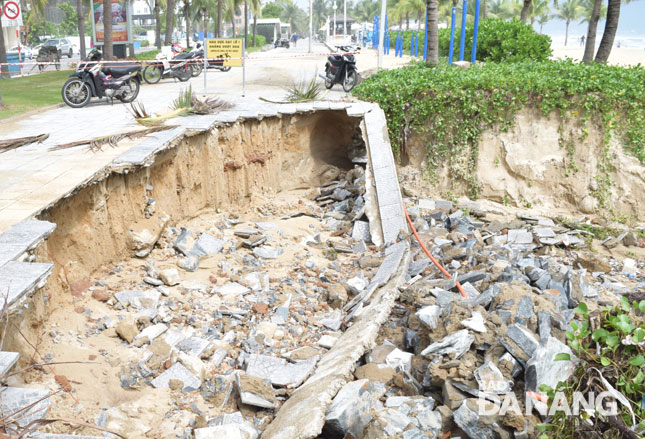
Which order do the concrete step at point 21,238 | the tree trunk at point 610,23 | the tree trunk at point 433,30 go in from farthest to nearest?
the tree trunk at point 433,30 < the tree trunk at point 610,23 < the concrete step at point 21,238

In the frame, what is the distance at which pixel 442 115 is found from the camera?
1001 cm

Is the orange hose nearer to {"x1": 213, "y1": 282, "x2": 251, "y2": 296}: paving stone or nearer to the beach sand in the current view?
{"x1": 213, "y1": 282, "x2": 251, "y2": 296}: paving stone

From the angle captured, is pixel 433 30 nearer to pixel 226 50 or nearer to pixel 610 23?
pixel 610 23

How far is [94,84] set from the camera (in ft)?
37.2

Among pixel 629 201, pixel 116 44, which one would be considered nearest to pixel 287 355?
pixel 629 201

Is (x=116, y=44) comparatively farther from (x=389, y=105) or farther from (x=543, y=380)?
(x=543, y=380)

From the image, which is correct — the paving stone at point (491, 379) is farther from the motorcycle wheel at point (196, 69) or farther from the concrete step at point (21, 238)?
the motorcycle wheel at point (196, 69)

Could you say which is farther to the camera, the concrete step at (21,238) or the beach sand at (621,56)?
the beach sand at (621,56)

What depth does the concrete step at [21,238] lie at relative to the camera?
156 inches

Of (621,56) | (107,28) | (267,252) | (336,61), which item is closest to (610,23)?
(336,61)

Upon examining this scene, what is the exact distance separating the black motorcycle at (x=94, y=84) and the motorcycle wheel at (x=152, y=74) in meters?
4.13

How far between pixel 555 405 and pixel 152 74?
16.5 metres

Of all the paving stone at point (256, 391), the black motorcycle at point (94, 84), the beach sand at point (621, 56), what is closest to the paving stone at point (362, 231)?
the paving stone at point (256, 391)

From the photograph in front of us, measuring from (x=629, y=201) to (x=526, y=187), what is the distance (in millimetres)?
1801
